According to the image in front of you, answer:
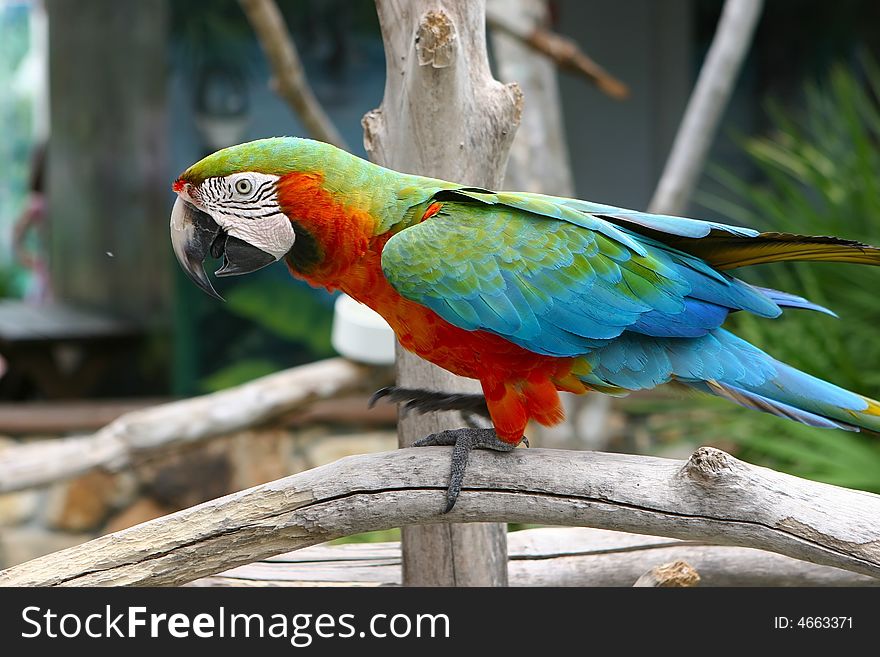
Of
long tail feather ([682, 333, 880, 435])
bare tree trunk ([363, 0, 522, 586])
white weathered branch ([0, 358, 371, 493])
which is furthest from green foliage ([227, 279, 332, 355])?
long tail feather ([682, 333, 880, 435])

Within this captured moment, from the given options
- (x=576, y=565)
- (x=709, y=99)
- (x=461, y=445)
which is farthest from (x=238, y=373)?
(x=461, y=445)

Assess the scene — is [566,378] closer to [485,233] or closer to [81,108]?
[485,233]

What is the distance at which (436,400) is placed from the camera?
1.58 meters

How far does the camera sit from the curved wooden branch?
4.15ft

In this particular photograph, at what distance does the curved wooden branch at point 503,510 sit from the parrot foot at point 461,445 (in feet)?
0.05

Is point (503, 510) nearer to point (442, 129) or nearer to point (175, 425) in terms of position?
point (442, 129)

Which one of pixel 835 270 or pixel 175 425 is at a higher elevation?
pixel 835 270

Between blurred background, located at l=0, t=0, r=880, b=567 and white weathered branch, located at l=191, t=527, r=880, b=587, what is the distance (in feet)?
2.58

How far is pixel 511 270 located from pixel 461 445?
28 cm

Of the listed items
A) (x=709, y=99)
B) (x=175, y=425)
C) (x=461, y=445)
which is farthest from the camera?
(x=709, y=99)

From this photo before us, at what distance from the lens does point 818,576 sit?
64.6 inches
